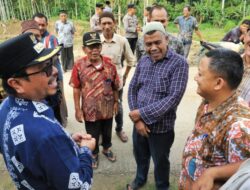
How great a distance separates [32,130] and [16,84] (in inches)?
11.1

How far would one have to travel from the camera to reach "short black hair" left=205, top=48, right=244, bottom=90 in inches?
73.5

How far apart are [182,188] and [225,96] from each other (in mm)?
753

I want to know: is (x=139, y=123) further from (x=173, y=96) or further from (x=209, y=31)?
(x=209, y=31)

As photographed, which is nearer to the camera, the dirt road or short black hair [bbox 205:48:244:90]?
short black hair [bbox 205:48:244:90]

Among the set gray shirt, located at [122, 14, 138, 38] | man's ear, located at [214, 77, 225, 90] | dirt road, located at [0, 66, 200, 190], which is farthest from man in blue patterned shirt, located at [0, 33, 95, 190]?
gray shirt, located at [122, 14, 138, 38]

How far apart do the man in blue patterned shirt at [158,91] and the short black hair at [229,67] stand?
2.91 ft

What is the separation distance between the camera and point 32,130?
1.51m

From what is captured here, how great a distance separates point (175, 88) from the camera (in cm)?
278

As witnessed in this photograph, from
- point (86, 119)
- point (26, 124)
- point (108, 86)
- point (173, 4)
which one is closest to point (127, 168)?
point (86, 119)

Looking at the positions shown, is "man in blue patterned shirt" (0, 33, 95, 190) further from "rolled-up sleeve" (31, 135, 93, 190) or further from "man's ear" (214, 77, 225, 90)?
"man's ear" (214, 77, 225, 90)

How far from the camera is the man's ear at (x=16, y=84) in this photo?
1587 mm

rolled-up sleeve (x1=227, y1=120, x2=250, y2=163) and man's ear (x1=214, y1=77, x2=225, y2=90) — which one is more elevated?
man's ear (x1=214, y1=77, x2=225, y2=90)

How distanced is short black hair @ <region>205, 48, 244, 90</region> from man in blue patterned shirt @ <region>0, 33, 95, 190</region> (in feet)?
3.37

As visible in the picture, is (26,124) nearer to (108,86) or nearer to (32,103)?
(32,103)
